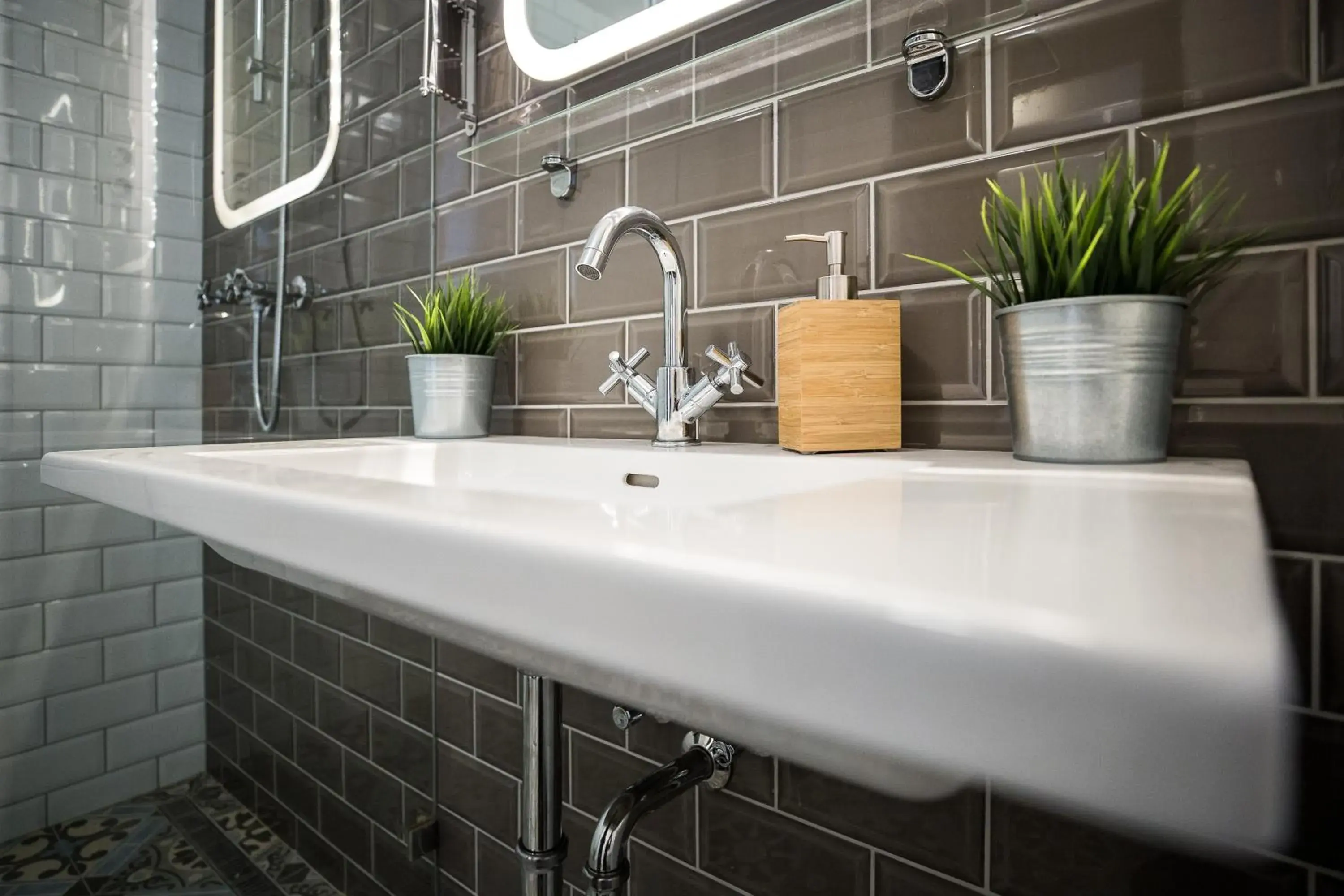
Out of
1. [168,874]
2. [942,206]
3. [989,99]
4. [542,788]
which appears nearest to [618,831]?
[542,788]

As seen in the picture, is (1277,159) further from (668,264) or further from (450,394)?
(450,394)

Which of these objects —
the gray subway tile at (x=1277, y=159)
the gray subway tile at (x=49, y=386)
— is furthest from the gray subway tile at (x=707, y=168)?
the gray subway tile at (x=49, y=386)

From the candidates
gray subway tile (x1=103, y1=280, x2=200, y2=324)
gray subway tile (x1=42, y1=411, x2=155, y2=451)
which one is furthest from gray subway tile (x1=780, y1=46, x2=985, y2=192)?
gray subway tile (x1=103, y1=280, x2=200, y2=324)

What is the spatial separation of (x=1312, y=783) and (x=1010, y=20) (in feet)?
2.39

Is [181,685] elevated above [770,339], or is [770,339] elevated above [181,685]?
[770,339]

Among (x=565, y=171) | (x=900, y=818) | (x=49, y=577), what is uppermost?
(x=565, y=171)

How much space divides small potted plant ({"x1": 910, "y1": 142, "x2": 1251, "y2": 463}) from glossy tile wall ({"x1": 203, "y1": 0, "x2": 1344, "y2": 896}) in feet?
0.33

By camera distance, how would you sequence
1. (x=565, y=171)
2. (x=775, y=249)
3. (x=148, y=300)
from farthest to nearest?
(x=148, y=300)
(x=565, y=171)
(x=775, y=249)

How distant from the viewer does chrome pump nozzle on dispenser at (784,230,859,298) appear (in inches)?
28.3

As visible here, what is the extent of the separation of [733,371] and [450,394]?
0.49 m

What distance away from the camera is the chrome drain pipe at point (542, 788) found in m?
0.78

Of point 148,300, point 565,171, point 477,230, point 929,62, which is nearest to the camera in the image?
point 929,62

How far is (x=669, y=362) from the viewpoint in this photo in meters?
0.91

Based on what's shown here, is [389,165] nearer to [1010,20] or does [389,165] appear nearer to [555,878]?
[1010,20]
